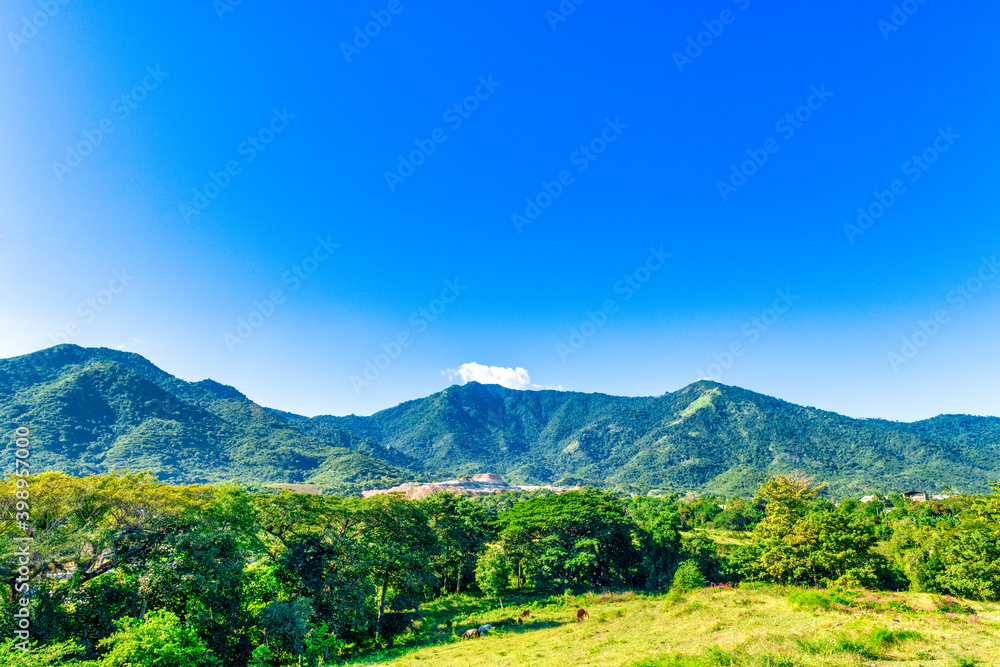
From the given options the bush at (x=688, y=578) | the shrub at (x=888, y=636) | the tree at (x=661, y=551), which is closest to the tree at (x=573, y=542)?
the tree at (x=661, y=551)

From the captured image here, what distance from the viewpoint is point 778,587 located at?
Answer: 39.6 meters

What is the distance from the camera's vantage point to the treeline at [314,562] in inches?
765

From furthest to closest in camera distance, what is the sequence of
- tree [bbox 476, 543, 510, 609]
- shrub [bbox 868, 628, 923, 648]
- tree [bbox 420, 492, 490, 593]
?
tree [bbox 420, 492, 490, 593] → tree [bbox 476, 543, 510, 609] → shrub [bbox 868, 628, 923, 648]

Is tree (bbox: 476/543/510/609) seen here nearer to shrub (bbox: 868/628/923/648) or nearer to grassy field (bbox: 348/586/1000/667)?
grassy field (bbox: 348/586/1000/667)

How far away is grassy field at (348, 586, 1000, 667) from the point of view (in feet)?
55.8

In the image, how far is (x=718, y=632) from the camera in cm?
2352

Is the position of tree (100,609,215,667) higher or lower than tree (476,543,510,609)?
higher

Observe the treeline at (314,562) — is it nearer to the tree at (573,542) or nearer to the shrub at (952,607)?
the tree at (573,542)

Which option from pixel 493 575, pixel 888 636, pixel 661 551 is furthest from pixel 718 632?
pixel 661 551

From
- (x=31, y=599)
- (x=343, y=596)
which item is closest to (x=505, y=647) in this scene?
(x=343, y=596)

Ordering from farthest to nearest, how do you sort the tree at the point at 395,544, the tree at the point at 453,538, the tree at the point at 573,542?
the tree at the point at 453,538 < the tree at the point at 573,542 < the tree at the point at 395,544

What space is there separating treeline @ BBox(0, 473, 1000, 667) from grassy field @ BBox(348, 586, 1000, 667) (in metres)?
3.80

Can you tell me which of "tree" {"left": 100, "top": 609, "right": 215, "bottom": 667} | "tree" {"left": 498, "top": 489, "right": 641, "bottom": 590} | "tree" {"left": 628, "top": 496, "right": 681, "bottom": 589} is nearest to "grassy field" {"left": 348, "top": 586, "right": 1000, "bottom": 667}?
"tree" {"left": 498, "top": 489, "right": 641, "bottom": 590}

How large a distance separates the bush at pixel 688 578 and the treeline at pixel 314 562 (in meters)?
0.16
